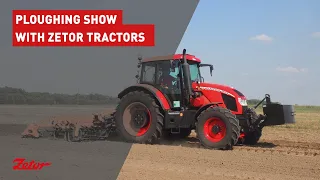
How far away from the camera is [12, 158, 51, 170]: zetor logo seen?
629cm

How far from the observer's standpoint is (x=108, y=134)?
9.94 m

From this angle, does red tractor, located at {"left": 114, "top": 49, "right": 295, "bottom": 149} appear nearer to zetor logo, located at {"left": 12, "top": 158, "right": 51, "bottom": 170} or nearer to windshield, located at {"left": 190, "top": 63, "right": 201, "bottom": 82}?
windshield, located at {"left": 190, "top": 63, "right": 201, "bottom": 82}

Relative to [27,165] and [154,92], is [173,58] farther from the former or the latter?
[27,165]

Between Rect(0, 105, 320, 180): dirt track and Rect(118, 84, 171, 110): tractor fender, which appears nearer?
Rect(0, 105, 320, 180): dirt track

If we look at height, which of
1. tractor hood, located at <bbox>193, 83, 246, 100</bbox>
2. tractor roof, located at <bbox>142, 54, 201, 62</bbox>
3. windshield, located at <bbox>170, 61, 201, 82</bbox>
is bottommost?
tractor hood, located at <bbox>193, 83, 246, 100</bbox>

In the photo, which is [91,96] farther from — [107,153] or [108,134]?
[107,153]

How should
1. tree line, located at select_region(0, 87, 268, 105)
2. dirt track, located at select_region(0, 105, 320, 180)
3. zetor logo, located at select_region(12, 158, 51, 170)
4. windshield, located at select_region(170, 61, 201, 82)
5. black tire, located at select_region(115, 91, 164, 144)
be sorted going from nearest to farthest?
dirt track, located at select_region(0, 105, 320, 180)
zetor logo, located at select_region(12, 158, 51, 170)
black tire, located at select_region(115, 91, 164, 144)
windshield, located at select_region(170, 61, 201, 82)
tree line, located at select_region(0, 87, 268, 105)

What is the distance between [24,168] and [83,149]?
1887 millimetres

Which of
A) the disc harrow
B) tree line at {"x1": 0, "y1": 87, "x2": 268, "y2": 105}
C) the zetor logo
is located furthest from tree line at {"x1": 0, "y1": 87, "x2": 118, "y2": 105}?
the zetor logo

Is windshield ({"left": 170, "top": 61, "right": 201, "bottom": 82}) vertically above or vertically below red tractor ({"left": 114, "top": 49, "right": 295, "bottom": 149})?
above

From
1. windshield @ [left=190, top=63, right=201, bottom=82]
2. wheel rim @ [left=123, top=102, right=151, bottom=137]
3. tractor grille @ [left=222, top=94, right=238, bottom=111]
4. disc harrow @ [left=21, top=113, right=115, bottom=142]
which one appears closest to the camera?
tractor grille @ [left=222, top=94, right=238, bottom=111]

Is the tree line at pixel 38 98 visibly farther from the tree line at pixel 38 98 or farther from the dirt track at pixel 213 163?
the dirt track at pixel 213 163

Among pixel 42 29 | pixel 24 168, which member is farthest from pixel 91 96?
pixel 24 168

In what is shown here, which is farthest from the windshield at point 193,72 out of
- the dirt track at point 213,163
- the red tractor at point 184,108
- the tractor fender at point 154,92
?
the dirt track at point 213,163
